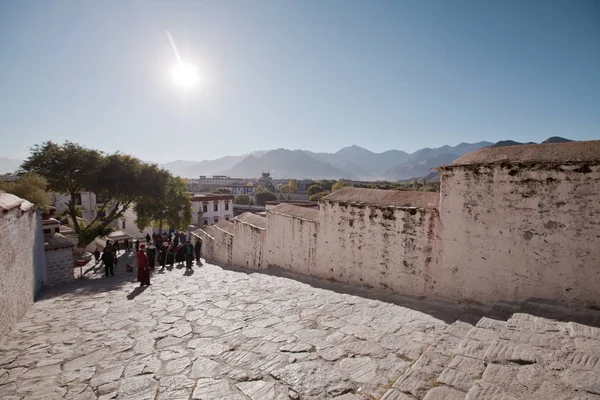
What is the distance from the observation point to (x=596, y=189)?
4609mm

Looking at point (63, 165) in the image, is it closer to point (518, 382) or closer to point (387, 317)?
point (387, 317)

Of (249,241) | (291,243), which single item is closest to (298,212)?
(291,243)

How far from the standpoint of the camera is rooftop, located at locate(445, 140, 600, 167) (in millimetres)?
4766

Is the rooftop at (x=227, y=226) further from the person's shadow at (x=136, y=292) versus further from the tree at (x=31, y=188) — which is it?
the tree at (x=31, y=188)

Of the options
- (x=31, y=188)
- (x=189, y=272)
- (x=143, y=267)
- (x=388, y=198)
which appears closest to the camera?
(x=388, y=198)

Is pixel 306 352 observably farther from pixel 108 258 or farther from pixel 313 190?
pixel 313 190

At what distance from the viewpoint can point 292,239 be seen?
1016 cm

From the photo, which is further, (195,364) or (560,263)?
(560,263)

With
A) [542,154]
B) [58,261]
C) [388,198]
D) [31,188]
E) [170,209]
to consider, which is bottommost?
[58,261]

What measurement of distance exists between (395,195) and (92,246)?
2725 centimetres

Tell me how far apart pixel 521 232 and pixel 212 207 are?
52.4 m

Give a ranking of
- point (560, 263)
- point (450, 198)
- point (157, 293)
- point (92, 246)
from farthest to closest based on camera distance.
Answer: point (92, 246) → point (157, 293) → point (450, 198) → point (560, 263)

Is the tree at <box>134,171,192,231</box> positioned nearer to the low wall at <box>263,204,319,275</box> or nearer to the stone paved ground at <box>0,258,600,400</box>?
the low wall at <box>263,204,319,275</box>

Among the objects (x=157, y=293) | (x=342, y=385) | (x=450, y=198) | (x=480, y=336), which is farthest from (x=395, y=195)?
(x=157, y=293)
